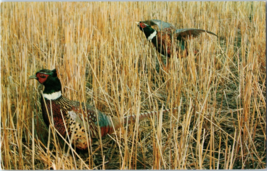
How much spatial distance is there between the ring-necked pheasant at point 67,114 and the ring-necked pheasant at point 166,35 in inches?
31.9

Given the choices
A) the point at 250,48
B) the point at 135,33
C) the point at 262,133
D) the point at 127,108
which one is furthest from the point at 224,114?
the point at 135,33

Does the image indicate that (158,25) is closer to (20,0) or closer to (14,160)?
(20,0)

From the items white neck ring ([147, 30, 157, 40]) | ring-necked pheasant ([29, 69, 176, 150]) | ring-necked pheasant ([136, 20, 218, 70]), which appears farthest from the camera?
white neck ring ([147, 30, 157, 40])

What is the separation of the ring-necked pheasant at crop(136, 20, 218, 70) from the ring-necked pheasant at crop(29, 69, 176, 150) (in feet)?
2.65

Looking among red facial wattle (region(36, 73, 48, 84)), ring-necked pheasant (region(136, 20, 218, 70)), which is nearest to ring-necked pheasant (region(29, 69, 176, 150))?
red facial wattle (region(36, 73, 48, 84))

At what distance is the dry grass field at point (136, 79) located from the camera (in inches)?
53.9

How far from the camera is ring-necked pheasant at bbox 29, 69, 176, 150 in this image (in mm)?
1321

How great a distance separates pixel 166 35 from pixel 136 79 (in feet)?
1.84

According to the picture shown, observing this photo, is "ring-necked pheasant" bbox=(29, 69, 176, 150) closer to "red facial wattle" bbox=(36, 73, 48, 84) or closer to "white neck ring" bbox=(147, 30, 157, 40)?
"red facial wattle" bbox=(36, 73, 48, 84)

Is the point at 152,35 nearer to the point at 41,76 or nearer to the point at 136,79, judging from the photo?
the point at 136,79

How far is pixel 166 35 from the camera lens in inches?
80.4

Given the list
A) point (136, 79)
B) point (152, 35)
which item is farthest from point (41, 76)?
point (152, 35)

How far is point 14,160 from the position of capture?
134 cm

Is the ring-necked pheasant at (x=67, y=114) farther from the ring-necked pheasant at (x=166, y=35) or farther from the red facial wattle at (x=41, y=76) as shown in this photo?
the ring-necked pheasant at (x=166, y=35)
